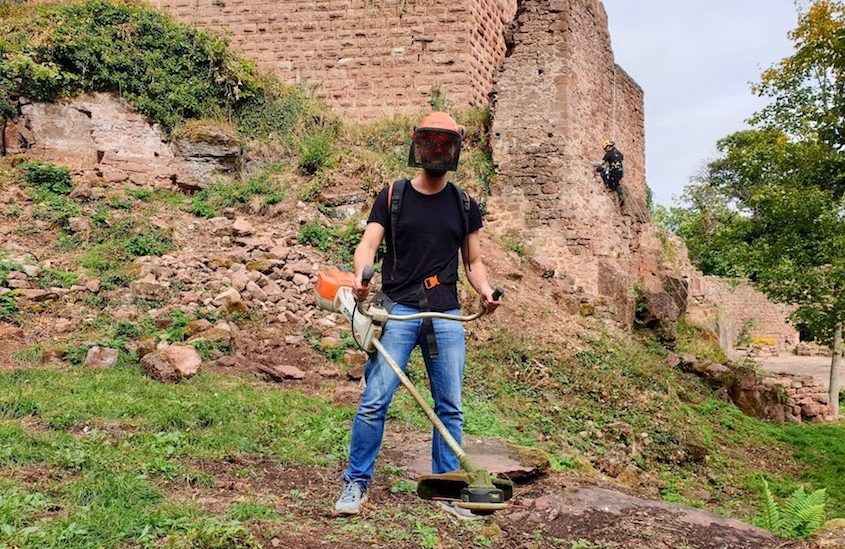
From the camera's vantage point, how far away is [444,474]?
3.33 metres

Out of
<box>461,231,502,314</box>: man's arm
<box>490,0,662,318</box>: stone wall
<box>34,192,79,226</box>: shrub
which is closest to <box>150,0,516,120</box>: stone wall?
<box>490,0,662,318</box>: stone wall

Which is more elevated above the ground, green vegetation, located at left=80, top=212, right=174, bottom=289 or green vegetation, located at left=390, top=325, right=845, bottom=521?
green vegetation, located at left=80, top=212, right=174, bottom=289

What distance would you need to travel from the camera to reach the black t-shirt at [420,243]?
148 inches

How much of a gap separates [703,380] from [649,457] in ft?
14.0

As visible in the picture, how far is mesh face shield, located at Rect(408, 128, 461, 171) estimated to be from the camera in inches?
145

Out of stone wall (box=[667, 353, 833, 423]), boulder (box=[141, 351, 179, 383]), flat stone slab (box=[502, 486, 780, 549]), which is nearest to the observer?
flat stone slab (box=[502, 486, 780, 549])

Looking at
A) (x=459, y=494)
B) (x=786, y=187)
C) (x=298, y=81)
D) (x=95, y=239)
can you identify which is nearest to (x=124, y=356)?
(x=95, y=239)

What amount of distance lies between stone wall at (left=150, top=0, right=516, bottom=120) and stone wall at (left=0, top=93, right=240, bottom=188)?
2.58m

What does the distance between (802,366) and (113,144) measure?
65.0ft

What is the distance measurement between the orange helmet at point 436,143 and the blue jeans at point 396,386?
78 centimetres

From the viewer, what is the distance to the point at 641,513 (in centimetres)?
432

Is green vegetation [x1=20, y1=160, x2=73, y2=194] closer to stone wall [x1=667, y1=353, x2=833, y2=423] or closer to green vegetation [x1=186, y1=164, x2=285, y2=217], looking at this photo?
green vegetation [x1=186, y1=164, x2=285, y2=217]

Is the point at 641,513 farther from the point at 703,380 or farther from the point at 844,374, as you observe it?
the point at 844,374

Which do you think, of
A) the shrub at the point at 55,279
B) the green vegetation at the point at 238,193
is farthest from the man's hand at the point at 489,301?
the green vegetation at the point at 238,193
